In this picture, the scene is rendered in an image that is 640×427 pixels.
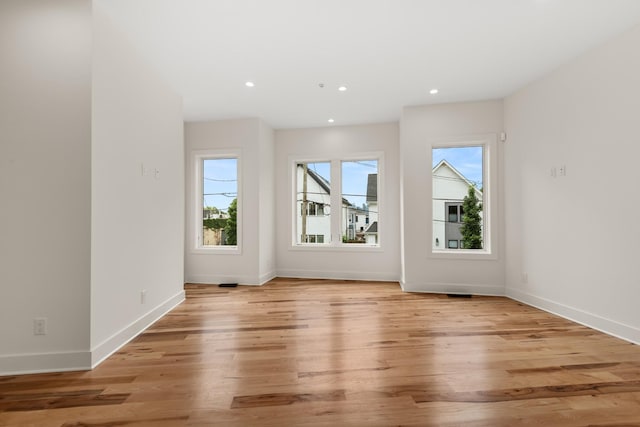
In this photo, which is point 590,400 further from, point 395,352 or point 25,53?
point 25,53

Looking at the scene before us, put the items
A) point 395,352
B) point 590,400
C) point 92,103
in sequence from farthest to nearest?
1. point 395,352
2. point 92,103
3. point 590,400

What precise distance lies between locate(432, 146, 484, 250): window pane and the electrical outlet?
445 centimetres

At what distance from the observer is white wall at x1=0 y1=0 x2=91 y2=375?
2.08 meters

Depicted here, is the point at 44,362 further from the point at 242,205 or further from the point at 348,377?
the point at 242,205

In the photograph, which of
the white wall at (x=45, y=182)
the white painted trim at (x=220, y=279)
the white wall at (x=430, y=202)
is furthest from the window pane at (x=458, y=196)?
the white wall at (x=45, y=182)

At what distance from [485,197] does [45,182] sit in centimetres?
502

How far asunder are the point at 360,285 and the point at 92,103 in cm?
410

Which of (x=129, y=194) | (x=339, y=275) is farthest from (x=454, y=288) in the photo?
(x=129, y=194)

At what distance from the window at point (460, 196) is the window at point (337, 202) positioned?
110 cm

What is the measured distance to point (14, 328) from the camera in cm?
208

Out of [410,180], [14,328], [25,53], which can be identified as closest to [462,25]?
[410,180]

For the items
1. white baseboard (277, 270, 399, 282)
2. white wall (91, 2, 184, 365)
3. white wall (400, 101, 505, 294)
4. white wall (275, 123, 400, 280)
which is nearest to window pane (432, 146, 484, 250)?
white wall (400, 101, 505, 294)

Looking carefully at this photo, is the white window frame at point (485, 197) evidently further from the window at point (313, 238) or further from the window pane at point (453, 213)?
the window at point (313, 238)

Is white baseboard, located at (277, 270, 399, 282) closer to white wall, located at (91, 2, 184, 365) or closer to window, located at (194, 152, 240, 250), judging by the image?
window, located at (194, 152, 240, 250)
